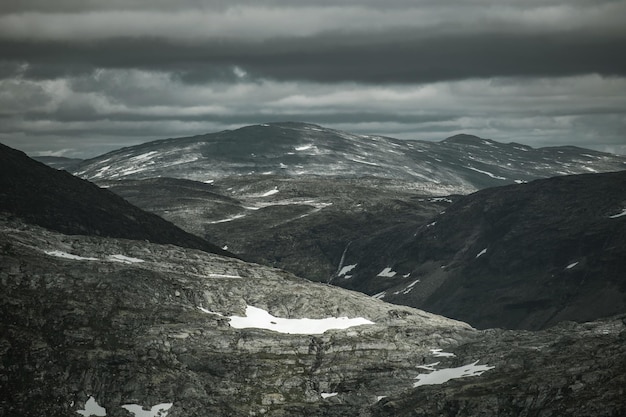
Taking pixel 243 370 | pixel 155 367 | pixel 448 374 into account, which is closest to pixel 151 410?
pixel 155 367

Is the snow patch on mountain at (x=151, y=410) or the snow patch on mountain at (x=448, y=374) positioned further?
the snow patch on mountain at (x=448, y=374)

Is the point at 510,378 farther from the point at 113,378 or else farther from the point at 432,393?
the point at 113,378

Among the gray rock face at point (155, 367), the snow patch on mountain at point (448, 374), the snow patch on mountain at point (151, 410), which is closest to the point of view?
the snow patch on mountain at point (151, 410)

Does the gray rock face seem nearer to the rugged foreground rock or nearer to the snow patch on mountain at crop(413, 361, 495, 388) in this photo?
the rugged foreground rock

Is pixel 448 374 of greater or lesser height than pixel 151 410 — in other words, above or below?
below

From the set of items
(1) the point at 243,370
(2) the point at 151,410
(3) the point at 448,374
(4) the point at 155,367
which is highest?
(4) the point at 155,367

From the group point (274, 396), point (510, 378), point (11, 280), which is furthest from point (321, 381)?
point (11, 280)

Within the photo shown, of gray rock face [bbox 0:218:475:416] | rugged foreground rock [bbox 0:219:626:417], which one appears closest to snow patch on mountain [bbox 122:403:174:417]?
rugged foreground rock [bbox 0:219:626:417]

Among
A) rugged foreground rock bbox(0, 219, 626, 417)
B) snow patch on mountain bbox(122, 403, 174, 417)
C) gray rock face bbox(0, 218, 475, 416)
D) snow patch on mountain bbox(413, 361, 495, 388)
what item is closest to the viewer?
rugged foreground rock bbox(0, 219, 626, 417)

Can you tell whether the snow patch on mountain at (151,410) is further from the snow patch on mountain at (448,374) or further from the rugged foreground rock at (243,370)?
the snow patch on mountain at (448,374)

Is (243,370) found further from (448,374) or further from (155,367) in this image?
(448,374)

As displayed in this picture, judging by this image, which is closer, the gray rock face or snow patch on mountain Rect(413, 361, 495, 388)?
the gray rock face

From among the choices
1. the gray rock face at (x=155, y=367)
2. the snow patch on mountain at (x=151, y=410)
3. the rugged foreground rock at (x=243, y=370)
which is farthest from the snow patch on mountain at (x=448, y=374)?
the snow patch on mountain at (x=151, y=410)
